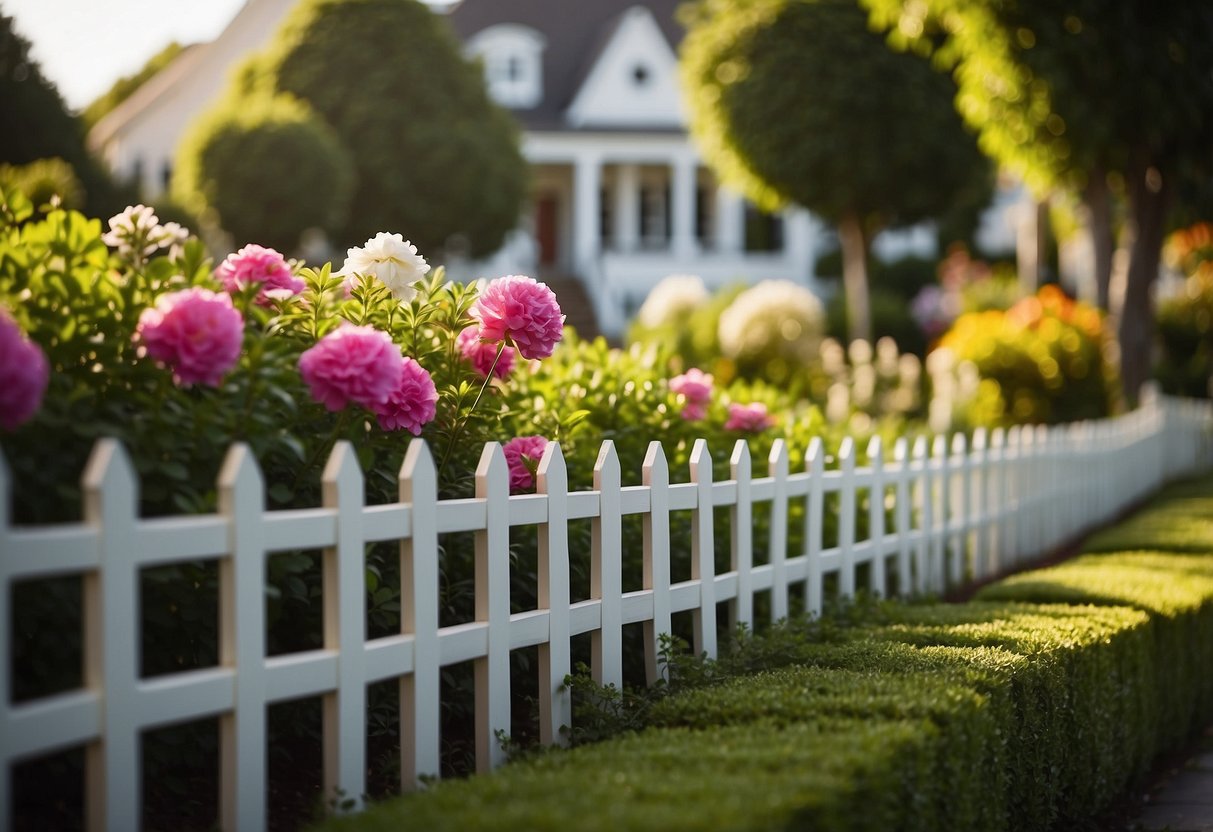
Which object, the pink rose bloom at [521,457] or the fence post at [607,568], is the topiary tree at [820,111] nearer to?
the pink rose bloom at [521,457]

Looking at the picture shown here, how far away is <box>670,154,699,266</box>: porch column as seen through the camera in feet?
123

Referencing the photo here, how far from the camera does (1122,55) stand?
39.1 ft

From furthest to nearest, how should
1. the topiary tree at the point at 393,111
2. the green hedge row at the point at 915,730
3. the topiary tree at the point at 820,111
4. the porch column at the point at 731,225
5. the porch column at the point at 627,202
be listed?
the porch column at the point at 627,202
the porch column at the point at 731,225
the topiary tree at the point at 393,111
the topiary tree at the point at 820,111
the green hedge row at the point at 915,730

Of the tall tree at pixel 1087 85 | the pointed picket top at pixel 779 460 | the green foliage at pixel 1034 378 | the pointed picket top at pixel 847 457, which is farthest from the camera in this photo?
the green foliage at pixel 1034 378

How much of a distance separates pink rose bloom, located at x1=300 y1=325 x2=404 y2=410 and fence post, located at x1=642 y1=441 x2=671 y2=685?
1.15 metres

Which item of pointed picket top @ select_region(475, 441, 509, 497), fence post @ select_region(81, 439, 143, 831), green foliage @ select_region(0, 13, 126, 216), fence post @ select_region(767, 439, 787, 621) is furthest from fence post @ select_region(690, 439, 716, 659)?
green foliage @ select_region(0, 13, 126, 216)

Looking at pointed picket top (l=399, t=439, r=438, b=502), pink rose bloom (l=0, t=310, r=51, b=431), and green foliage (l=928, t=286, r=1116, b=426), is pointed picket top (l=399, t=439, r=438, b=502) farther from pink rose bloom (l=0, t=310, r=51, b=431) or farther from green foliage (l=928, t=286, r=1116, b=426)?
green foliage (l=928, t=286, r=1116, b=426)

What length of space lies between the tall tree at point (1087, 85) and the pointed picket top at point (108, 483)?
1078cm

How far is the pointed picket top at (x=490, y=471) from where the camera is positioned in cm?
350

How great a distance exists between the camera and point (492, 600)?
3.55 metres

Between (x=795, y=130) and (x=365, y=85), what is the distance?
469 inches

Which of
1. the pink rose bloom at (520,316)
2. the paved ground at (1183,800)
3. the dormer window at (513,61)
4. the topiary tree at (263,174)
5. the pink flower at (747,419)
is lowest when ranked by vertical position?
the paved ground at (1183,800)

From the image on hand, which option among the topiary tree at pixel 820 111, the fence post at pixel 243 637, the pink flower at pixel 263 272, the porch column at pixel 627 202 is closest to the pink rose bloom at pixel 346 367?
the fence post at pixel 243 637

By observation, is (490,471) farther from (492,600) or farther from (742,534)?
(742,534)
